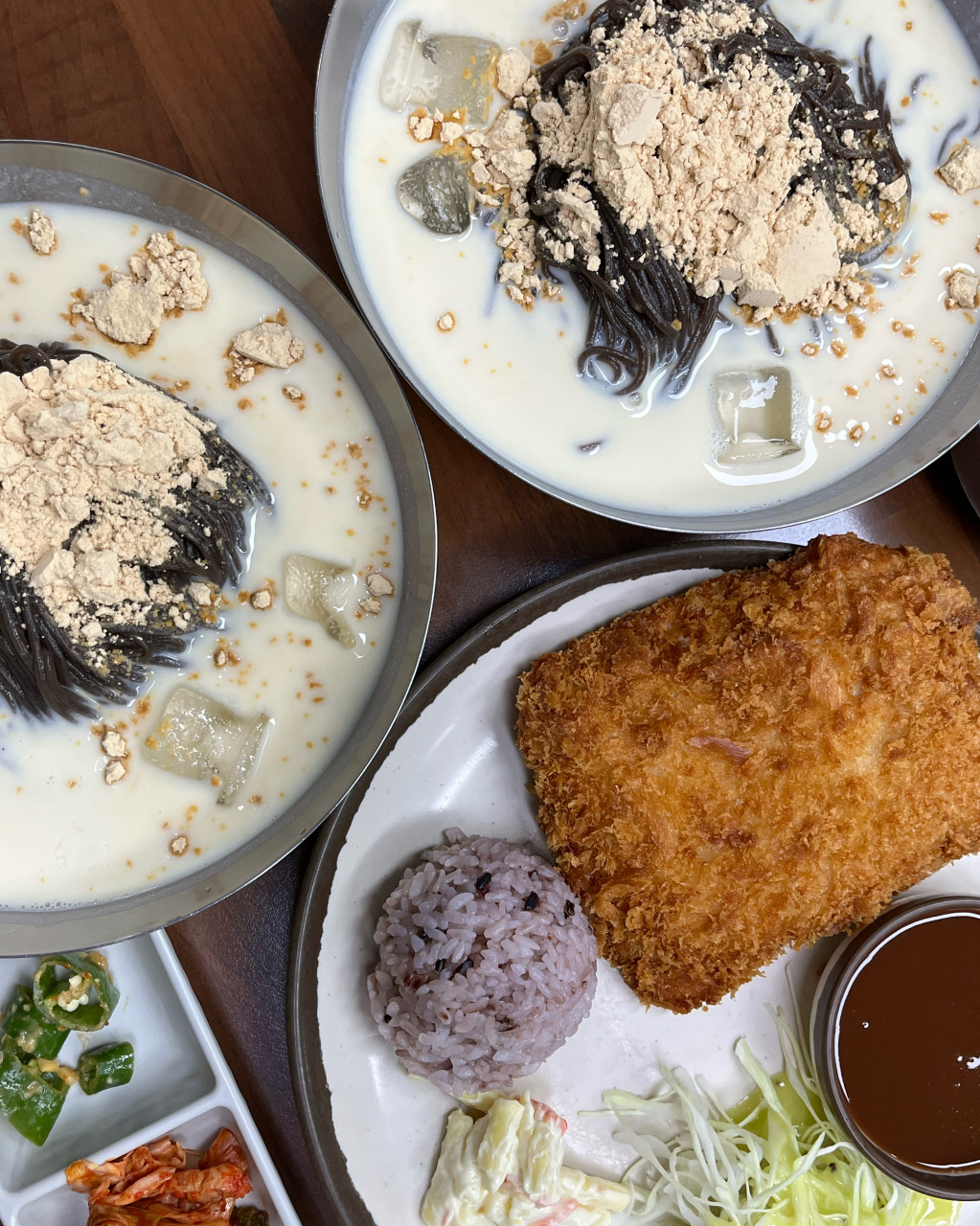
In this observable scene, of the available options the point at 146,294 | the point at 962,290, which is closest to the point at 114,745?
the point at 146,294

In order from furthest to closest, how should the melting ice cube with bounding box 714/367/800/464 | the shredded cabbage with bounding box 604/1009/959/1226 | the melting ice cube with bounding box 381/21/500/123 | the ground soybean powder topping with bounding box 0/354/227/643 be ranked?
the shredded cabbage with bounding box 604/1009/959/1226
the melting ice cube with bounding box 714/367/800/464
the melting ice cube with bounding box 381/21/500/123
the ground soybean powder topping with bounding box 0/354/227/643

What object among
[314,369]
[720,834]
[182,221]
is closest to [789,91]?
[314,369]

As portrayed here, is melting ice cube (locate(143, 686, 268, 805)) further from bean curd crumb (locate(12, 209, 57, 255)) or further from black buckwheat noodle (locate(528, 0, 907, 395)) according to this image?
black buckwheat noodle (locate(528, 0, 907, 395))

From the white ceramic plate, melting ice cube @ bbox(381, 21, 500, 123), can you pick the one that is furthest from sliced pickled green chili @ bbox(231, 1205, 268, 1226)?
melting ice cube @ bbox(381, 21, 500, 123)

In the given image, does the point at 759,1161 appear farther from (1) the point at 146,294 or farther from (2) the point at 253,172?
(2) the point at 253,172

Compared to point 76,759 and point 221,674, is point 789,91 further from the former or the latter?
point 76,759

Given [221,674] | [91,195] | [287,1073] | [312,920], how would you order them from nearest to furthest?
[91,195], [221,674], [312,920], [287,1073]
